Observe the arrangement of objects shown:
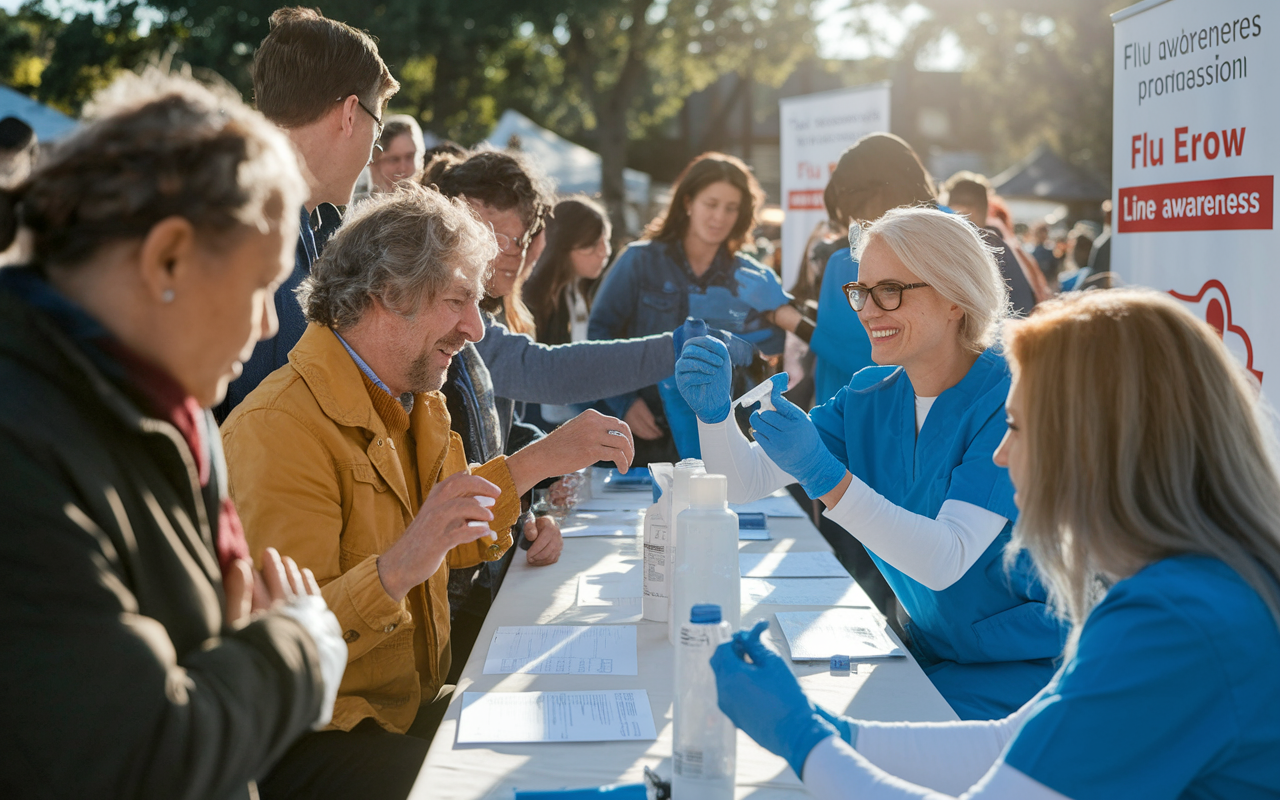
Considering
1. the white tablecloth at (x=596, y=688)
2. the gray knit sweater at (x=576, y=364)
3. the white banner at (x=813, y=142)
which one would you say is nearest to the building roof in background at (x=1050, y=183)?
the white banner at (x=813, y=142)

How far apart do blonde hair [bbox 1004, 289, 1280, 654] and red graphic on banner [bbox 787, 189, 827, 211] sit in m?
5.20

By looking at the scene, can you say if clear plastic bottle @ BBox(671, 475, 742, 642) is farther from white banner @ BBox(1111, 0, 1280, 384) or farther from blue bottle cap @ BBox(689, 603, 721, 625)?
white banner @ BBox(1111, 0, 1280, 384)

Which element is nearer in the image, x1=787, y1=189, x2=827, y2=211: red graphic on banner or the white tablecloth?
the white tablecloth

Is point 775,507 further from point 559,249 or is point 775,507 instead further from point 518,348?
point 559,249

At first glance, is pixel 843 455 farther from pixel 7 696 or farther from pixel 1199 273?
pixel 7 696

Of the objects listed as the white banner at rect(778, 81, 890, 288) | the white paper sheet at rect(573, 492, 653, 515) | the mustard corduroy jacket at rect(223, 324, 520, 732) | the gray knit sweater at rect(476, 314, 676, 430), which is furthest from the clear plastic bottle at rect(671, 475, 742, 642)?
the white banner at rect(778, 81, 890, 288)

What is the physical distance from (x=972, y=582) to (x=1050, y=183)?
1998 cm

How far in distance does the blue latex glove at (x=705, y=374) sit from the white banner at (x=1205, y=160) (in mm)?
1535

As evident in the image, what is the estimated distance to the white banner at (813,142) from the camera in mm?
5836

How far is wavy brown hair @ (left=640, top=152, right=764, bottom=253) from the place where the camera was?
Result: 412 centimetres

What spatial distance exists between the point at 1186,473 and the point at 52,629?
3.80 ft

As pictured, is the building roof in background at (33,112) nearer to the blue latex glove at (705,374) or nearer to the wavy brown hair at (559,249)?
the wavy brown hair at (559,249)

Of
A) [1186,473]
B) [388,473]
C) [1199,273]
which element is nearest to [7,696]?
[388,473]

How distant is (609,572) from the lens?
94.7 inches
